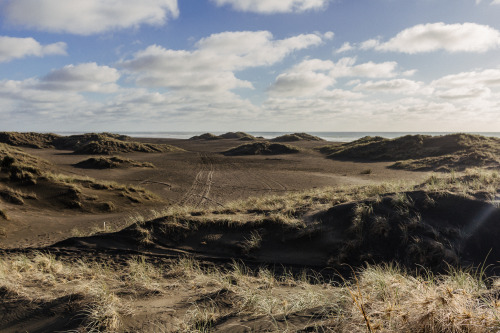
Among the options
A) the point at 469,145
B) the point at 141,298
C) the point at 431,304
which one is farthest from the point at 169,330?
the point at 469,145

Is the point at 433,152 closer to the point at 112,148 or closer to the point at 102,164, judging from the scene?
the point at 102,164

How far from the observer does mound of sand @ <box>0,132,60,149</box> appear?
156 feet

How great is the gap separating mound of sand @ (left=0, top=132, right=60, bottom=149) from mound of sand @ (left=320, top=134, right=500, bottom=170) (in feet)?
159

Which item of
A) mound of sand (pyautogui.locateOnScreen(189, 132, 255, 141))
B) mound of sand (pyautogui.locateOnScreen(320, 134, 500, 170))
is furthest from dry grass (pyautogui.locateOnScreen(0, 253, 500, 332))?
mound of sand (pyautogui.locateOnScreen(189, 132, 255, 141))

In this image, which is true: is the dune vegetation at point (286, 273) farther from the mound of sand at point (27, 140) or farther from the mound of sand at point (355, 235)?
the mound of sand at point (27, 140)

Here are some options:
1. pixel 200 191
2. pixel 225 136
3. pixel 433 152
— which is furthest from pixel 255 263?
pixel 225 136

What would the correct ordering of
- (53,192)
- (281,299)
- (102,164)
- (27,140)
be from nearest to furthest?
(281,299) → (53,192) → (102,164) → (27,140)

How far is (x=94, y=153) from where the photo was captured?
38.9 metres

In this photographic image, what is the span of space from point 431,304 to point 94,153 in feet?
142

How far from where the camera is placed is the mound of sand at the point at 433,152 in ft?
78.9

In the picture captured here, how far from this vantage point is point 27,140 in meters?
49.2

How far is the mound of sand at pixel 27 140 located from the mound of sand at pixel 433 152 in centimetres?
4841

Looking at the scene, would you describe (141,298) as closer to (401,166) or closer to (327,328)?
(327,328)

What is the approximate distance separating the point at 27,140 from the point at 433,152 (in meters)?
61.5
